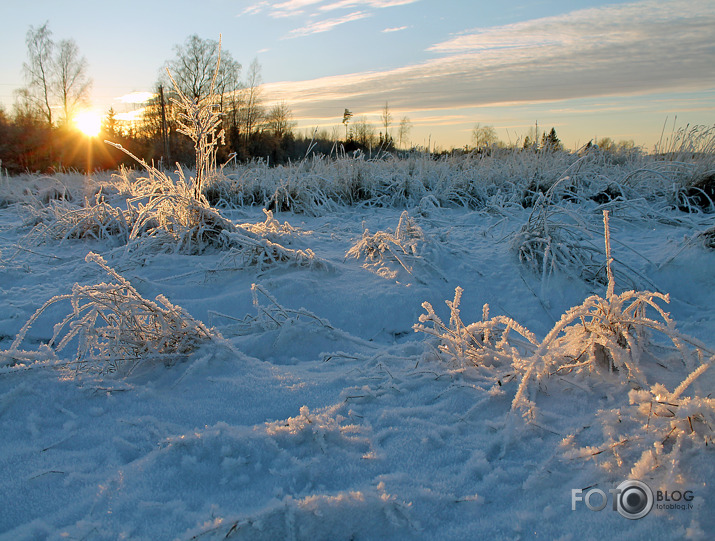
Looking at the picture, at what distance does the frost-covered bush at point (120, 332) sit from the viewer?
65.0 inches

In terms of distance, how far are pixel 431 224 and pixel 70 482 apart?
4.23m

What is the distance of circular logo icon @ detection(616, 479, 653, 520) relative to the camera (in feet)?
3.09

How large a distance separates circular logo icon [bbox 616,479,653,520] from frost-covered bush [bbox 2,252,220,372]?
1.52 m

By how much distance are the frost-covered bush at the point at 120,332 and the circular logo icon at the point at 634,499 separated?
152 cm

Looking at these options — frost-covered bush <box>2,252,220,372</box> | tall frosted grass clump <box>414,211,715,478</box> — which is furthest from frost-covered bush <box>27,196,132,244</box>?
tall frosted grass clump <box>414,211,715,478</box>

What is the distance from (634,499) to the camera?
3.18 ft

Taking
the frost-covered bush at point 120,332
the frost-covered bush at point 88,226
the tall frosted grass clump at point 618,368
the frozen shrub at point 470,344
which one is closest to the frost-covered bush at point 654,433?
the tall frosted grass clump at point 618,368

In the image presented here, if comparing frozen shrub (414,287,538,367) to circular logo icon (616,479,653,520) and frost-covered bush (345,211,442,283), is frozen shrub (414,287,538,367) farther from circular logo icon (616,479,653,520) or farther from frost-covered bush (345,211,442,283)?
frost-covered bush (345,211,442,283)

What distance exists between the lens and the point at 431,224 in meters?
4.89

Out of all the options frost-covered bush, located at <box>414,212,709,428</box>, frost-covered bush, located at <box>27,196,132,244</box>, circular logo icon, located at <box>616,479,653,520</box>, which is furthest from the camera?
frost-covered bush, located at <box>27,196,132,244</box>

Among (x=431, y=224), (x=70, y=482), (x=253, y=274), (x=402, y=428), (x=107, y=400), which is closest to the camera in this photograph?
(x=70, y=482)

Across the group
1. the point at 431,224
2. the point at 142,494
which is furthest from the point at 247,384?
the point at 431,224

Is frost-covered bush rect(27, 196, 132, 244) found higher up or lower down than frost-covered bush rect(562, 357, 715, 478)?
higher up

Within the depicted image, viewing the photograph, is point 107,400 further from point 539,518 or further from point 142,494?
point 539,518
